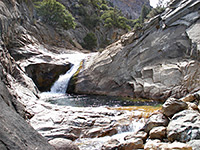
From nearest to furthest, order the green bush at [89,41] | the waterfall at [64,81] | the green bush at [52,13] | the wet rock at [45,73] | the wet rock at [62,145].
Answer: the wet rock at [62,145] < the wet rock at [45,73] < the waterfall at [64,81] < the green bush at [52,13] < the green bush at [89,41]

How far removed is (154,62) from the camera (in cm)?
1977

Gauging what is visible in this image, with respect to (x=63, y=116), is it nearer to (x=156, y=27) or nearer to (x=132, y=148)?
(x=132, y=148)

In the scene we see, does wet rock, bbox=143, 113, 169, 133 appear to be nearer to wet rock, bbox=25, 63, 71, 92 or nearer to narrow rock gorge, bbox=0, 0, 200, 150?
narrow rock gorge, bbox=0, 0, 200, 150

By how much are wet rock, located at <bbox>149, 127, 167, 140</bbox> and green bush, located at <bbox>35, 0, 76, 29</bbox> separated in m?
37.0

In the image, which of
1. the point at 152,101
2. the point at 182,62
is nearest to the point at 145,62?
the point at 182,62

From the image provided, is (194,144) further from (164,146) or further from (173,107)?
(173,107)

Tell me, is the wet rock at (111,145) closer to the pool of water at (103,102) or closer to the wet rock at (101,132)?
the wet rock at (101,132)

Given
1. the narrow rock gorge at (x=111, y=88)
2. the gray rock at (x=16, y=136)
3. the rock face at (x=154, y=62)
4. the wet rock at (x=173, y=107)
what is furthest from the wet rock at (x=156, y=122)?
the rock face at (x=154, y=62)

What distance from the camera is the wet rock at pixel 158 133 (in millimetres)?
7922

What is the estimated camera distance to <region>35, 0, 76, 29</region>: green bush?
123 ft

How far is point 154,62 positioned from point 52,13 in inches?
1183

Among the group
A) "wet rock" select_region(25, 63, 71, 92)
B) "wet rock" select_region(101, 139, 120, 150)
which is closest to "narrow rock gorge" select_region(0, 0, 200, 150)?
"wet rock" select_region(101, 139, 120, 150)

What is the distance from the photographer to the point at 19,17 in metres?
26.1

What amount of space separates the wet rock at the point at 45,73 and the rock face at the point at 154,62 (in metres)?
4.00
